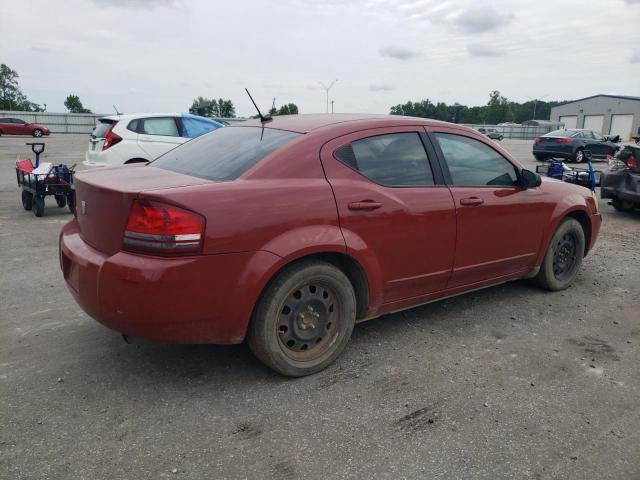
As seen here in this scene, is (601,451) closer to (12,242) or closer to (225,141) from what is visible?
(225,141)

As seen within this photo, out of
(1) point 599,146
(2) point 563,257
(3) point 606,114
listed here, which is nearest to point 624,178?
(2) point 563,257

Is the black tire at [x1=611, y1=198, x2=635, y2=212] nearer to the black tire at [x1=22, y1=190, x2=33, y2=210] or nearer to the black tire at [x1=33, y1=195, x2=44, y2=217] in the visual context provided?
the black tire at [x1=33, y1=195, x2=44, y2=217]

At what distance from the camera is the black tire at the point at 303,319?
120 inches

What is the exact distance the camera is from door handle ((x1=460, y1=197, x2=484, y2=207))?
3.89 metres

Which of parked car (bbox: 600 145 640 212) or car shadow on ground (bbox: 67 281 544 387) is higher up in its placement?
parked car (bbox: 600 145 640 212)

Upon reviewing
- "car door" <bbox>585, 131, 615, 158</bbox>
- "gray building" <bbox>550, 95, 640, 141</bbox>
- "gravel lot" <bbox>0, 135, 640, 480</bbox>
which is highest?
"gray building" <bbox>550, 95, 640, 141</bbox>

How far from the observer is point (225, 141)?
3.77 meters

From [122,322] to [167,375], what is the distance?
61cm

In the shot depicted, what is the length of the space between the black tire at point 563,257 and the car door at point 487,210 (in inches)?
13.4

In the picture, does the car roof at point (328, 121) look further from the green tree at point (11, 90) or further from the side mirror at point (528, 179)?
the green tree at point (11, 90)

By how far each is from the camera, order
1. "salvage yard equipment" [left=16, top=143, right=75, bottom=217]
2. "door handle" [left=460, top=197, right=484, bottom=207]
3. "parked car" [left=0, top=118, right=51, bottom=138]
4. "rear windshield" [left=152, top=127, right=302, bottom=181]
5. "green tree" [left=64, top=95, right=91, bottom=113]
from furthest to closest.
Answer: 1. "green tree" [left=64, top=95, right=91, bottom=113]
2. "parked car" [left=0, top=118, right=51, bottom=138]
3. "salvage yard equipment" [left=16, top=143, right=75, bottom=217]
4. "door handle" [left=460, top=197, right=484, bottom=207]
5. "rear windshield" [left=152, top=127, right=302, bottom=181]

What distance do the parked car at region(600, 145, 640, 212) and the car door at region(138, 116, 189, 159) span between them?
25.0 ft

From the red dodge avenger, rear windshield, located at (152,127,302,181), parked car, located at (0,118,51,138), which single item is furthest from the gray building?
rear windshield, located at (152,127,302,181)

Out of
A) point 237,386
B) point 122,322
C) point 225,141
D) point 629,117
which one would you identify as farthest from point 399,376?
point 629,117
